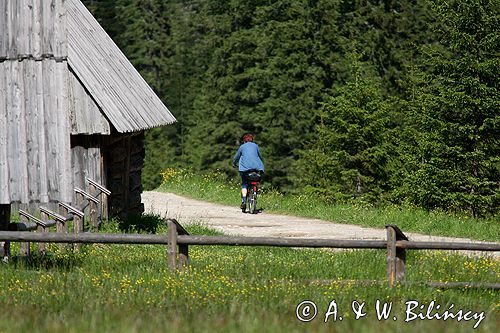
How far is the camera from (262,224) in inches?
872

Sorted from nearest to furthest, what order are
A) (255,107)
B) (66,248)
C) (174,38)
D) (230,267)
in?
(230,267) < (66,248) < (255,107) < (174,38)

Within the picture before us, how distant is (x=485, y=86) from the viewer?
27.6 metres

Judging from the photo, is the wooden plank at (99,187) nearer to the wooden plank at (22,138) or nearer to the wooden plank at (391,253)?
the wooden plank at (22,138)

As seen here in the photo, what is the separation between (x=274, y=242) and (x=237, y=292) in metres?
1.76

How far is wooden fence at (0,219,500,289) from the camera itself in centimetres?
1192

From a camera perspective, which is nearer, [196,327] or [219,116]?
[196,327]

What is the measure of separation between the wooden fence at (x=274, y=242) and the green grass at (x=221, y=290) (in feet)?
1.04

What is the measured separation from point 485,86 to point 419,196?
3689 mm

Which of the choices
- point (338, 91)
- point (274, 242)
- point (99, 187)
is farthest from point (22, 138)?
point (338, 91)

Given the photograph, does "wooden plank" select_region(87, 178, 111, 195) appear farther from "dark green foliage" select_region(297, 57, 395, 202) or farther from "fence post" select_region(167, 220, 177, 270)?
"dark green foliage" select_region(297, 57, 395, 202)

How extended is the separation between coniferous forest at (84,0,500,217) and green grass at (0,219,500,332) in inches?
517

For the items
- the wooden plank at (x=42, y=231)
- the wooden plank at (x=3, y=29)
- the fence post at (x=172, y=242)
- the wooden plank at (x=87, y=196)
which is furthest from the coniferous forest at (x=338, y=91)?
the wooden plank at (x=3, y=29)

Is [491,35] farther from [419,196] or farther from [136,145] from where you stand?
[136,145]

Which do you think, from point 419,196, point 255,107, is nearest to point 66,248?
point 419,196
